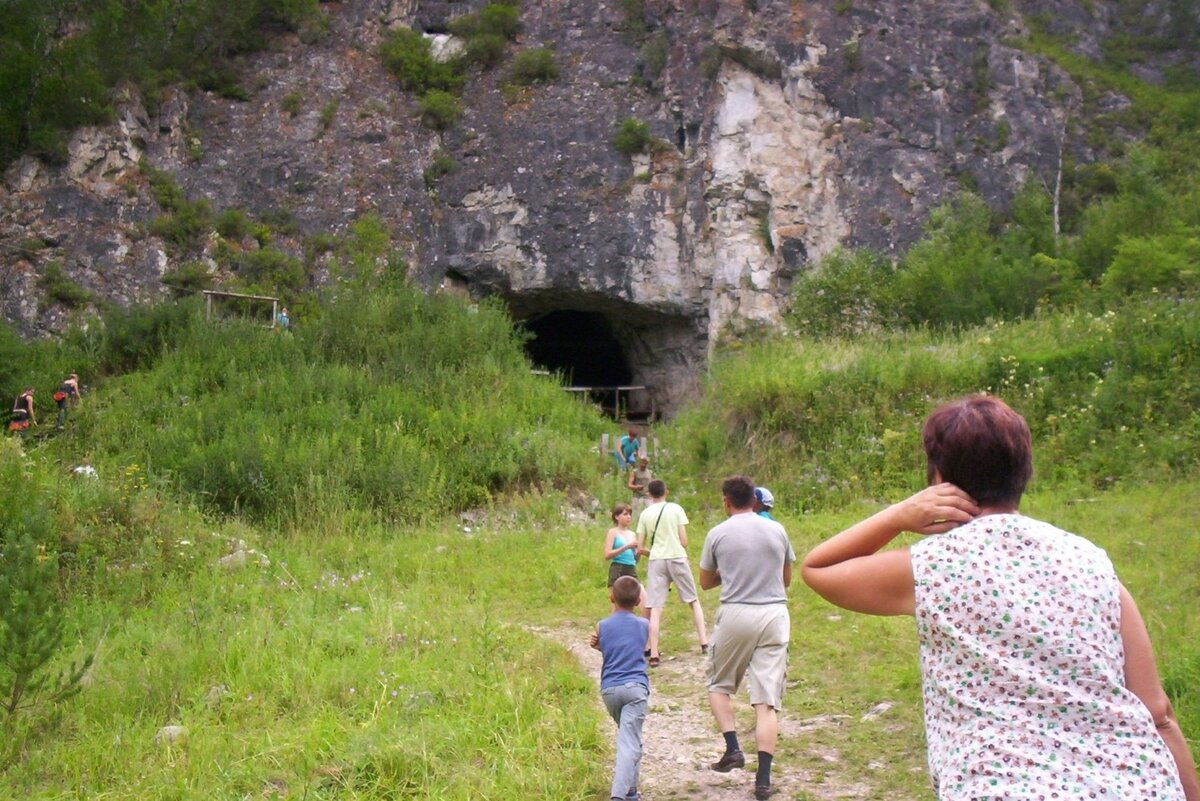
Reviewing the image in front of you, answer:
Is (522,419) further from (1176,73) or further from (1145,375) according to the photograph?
(1176,73)

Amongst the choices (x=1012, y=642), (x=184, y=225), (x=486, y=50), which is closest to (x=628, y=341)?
(x=486, y=50)

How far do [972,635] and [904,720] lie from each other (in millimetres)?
4245

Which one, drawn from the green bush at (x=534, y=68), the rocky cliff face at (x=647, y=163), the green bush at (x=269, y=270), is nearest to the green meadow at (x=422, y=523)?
the green bush at (x=269, y=270)

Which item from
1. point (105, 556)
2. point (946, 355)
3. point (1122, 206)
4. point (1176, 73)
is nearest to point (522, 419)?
point (946, 355)

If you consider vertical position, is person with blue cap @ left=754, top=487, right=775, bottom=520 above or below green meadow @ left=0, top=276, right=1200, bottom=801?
above

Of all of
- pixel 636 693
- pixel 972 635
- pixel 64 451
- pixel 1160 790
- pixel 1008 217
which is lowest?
pixel 64 451

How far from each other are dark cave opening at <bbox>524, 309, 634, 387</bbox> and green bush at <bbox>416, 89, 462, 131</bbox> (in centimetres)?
446

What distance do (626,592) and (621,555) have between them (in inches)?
124

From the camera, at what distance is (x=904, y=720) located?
6.04 m

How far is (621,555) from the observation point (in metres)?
8.07

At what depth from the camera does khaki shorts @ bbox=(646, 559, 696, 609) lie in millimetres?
7488

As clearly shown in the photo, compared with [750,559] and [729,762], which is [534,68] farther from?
[729,762]

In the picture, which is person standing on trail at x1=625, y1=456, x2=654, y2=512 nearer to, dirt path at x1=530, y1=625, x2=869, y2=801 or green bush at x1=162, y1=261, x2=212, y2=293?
dirt path at x1=530, y1=625, x2=869, y2=801

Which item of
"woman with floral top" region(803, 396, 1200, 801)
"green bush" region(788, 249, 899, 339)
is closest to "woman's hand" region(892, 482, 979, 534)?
"woman with floral top" region(803, 396, 1200, 801)
